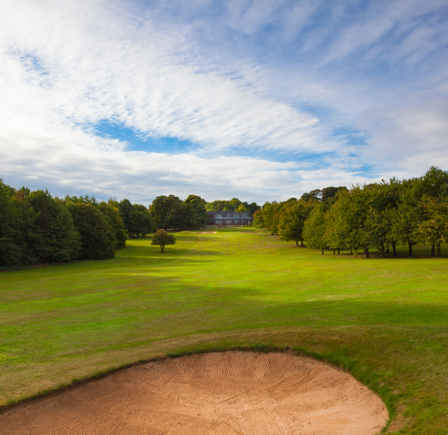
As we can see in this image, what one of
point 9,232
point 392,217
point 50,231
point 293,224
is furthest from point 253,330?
point 293,224

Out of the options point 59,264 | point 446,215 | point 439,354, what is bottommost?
point 59,264

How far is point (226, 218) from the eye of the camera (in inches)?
6275

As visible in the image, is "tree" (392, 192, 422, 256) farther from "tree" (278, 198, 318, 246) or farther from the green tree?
the green tree

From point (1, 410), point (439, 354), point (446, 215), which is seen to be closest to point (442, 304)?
point (439, 354)

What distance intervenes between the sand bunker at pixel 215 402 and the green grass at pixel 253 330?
18.0 inches

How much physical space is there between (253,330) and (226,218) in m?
149

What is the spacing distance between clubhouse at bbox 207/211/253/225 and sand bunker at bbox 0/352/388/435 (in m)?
148

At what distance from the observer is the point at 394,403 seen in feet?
20.5

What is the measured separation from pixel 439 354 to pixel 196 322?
26.7ft

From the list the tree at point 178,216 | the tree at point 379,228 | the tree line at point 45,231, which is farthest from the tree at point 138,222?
the tree at point 379,228

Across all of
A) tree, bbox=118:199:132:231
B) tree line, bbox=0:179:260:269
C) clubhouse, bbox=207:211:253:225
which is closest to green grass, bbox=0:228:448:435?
tree line, bbox=0:179:260:269

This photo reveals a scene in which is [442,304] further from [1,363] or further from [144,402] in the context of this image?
[1,363]

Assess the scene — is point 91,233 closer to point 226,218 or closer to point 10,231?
point 10,231

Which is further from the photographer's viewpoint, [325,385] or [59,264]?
[59,264]
